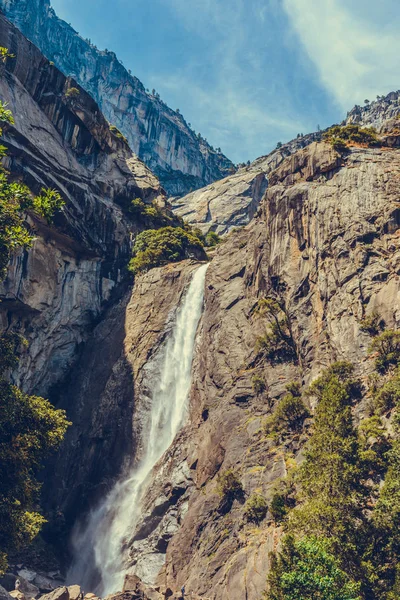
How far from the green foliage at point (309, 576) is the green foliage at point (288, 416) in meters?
12.5

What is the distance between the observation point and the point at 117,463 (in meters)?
46.7

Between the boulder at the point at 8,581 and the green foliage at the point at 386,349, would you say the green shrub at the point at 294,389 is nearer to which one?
the green foliage at the point at 386,349

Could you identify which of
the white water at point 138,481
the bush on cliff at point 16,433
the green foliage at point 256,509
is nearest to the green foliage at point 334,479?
the green foliage at point 256,509

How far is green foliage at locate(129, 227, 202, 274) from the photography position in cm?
6334

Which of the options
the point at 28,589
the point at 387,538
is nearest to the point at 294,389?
the point at 387,538

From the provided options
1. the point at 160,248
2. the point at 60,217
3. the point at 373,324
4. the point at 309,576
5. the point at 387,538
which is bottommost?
the point at 309,576

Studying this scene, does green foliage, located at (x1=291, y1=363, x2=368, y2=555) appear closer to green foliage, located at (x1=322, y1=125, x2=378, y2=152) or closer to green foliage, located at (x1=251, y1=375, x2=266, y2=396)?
green foliage, located at (x1=251, y1=375, x2=266, y2=396)

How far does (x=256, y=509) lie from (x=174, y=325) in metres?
26.1

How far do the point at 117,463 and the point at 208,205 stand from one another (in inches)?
3341

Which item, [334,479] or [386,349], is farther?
[386,349]

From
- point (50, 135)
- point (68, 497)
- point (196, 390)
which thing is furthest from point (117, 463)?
point (50, 135)

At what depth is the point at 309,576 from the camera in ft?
70.5

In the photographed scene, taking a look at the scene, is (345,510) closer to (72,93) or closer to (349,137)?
(349,137)

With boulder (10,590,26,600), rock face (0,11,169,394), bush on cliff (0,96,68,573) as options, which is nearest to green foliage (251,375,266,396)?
bush on cliff (0,96,68,573)
